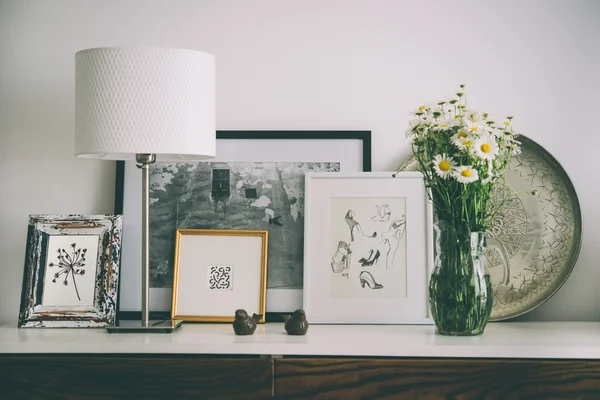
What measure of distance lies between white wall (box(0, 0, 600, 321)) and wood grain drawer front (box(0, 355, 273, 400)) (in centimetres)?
51

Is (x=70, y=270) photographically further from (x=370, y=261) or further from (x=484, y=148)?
(x=484, y=148)

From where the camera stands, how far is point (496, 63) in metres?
1.84

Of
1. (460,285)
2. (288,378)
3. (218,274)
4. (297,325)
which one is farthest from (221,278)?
(460,285)

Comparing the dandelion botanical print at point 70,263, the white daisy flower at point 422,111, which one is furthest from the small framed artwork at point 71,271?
the white daisy flower at point 422,111

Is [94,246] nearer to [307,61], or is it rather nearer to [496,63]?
[307,61]

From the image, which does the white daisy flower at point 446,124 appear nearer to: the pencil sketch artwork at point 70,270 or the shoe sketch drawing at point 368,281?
the shoe sketch drawing at point 368,281

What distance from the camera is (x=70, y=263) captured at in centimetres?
168

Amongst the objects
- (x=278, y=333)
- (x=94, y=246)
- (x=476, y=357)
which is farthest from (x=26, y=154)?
(x=476, y=357)

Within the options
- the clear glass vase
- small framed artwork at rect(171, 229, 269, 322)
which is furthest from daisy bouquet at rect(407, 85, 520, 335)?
small framed artwork at rect(171, 229, 269, 322)

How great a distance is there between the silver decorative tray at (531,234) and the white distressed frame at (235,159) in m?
0.18

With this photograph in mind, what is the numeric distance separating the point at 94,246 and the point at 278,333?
56cm

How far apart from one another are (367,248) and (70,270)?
2.65ft

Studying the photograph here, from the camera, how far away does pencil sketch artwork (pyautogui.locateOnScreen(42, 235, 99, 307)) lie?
1.66 meters

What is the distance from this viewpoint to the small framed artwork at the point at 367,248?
1685 millimetres
